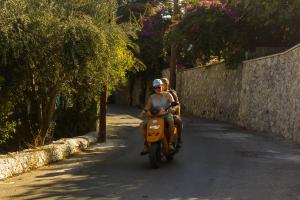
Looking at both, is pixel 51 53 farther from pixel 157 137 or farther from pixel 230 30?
pixel 230 30

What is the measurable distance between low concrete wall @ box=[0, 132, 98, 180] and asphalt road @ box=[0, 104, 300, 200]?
0.18m

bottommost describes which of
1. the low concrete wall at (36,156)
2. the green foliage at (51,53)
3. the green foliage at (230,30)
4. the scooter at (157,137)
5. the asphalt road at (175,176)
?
the asphalt road at (175,176)

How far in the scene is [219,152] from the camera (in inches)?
534

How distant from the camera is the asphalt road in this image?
8.50 m

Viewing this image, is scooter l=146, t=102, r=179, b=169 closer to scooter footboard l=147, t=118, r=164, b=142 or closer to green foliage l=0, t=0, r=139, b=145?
scooter footboard l=147, t=118, r=164, b=142

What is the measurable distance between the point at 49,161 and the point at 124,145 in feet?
14.1

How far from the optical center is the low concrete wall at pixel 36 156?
32.6ft

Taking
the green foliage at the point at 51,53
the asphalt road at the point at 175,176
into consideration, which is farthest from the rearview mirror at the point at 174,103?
the green foliage at the point at 51,53

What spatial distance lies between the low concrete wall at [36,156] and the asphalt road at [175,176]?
0.18 metres

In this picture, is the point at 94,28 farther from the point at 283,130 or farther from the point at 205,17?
the point at 205,17

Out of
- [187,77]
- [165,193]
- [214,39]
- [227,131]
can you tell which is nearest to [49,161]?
[165,193]

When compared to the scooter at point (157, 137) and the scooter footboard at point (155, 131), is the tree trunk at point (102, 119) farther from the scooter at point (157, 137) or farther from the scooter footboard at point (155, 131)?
the scooter footboard at point (155, 131)

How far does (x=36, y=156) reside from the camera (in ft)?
36.3

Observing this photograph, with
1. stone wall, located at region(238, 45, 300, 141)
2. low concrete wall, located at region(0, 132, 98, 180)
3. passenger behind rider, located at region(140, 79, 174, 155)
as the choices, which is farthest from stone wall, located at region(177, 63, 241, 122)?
passenger behind rider, located at region(140, 79, 174, 155)
